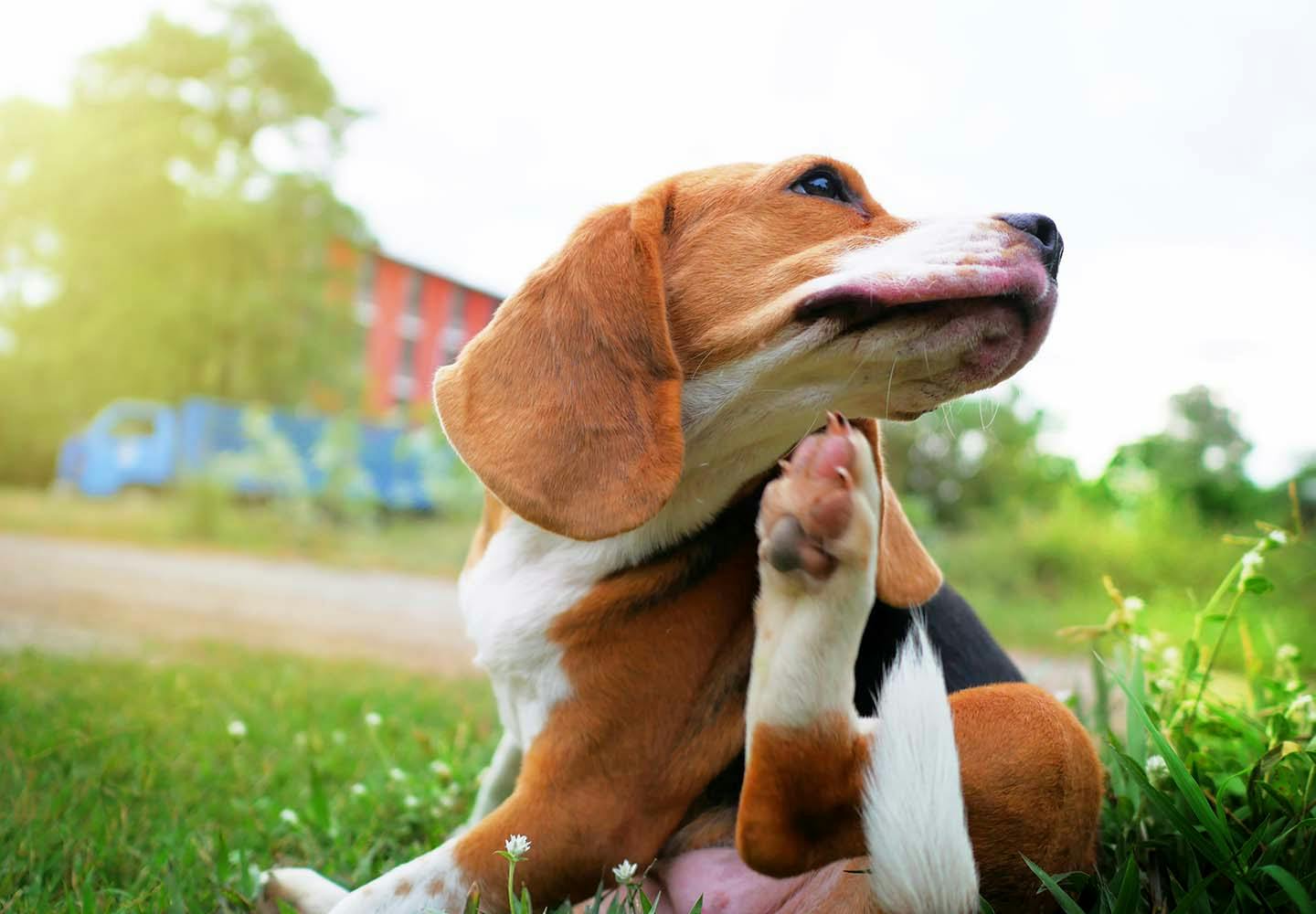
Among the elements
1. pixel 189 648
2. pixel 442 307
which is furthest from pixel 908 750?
pixel 442 307

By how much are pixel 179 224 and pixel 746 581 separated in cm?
1991

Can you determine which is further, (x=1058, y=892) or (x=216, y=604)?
(x=216, y=604)

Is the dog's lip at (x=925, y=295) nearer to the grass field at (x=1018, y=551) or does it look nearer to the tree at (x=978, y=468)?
the grass field at (x=1018, y=551)

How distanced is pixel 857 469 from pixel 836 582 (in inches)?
6.9

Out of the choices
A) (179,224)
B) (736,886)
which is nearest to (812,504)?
(736,886)

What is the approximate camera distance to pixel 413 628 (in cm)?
702

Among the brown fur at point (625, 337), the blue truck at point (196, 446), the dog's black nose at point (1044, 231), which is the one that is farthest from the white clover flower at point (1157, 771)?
the blue truck at point (196, 446)

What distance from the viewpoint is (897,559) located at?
1.92m

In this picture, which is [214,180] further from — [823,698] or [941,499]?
[823,698]

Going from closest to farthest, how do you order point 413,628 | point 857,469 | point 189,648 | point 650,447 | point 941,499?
point 857,469 < point 650,447 < point 189,648 < point 413,628 < point 941,499

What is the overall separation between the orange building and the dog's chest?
74.1ft

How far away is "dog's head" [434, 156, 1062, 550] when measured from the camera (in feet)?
5.56

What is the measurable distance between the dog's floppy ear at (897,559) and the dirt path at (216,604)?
13.2 ft

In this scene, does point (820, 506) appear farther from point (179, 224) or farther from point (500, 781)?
point (179, 224)
